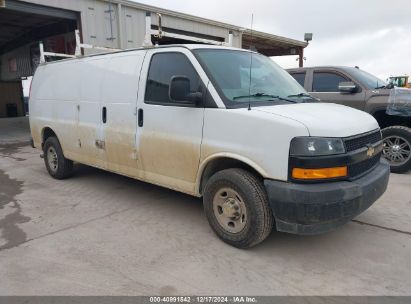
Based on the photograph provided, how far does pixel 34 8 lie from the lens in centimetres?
1022

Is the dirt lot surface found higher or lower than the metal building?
lower

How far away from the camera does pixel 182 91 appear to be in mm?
3711

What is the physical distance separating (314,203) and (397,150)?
14.4ft

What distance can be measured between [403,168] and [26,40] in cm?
1714

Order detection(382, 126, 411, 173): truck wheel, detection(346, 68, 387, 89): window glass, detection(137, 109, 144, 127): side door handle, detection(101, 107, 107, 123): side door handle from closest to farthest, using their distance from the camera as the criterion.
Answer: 1. detection(137, 109, 144, 127): side door handle
2. detection(101, 107, 107, 123): side door handle
3. detection(382, 126, 411, 173): truck wheel
4. detection(346, 68, 387, 89): window glass

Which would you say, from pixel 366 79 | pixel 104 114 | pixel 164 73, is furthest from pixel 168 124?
pixel 366 79

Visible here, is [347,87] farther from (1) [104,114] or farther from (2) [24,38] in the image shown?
(2) [24,38]

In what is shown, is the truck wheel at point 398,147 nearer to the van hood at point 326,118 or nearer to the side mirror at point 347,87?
the side mirror at point 347,87

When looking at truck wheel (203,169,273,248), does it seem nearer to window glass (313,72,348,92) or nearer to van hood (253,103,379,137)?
van hood (253,103,379,137)

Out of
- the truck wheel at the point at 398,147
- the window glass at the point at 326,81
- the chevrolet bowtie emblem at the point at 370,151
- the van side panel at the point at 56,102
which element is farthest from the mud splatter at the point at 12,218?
the truck wheel at the point at 398,147

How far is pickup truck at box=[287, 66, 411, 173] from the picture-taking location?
6.59m

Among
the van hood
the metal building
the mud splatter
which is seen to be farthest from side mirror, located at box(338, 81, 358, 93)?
the mud splatter

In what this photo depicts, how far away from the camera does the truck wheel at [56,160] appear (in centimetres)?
634

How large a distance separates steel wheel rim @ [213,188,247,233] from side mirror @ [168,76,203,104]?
98 centimetres
